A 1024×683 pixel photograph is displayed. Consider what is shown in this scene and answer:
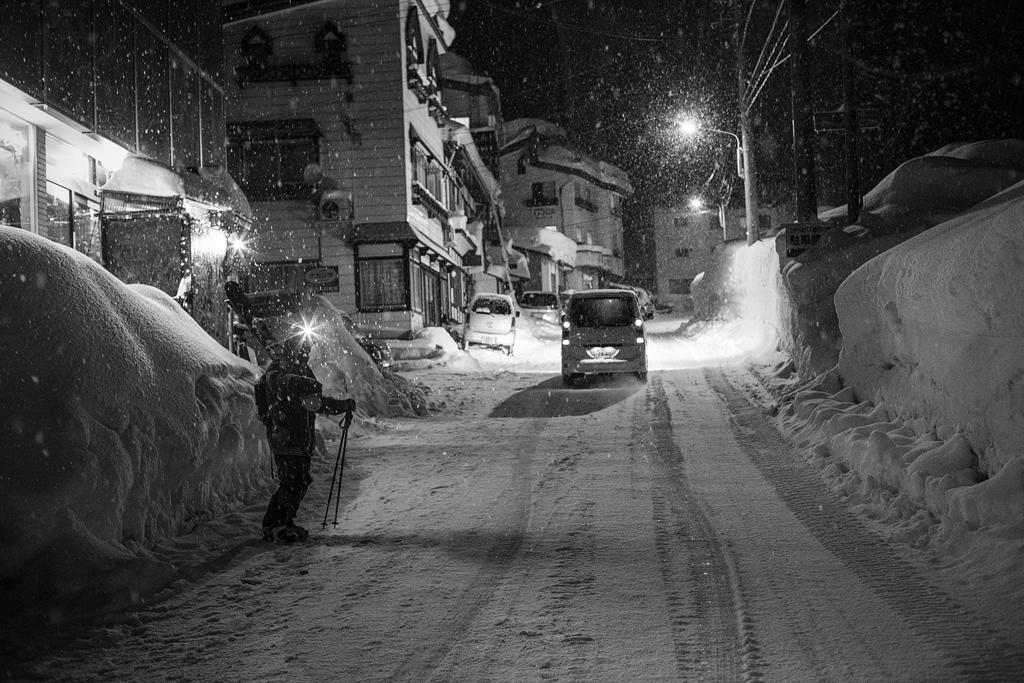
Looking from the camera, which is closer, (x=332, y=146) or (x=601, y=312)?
(x=601, y=312)

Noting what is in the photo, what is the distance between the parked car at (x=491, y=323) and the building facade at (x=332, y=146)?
2691 millimetres

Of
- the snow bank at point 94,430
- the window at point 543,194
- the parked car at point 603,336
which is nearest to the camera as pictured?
the snow bank at point 94,430

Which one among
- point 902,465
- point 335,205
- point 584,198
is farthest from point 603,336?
point 584,198

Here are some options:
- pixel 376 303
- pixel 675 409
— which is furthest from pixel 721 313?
pixel 675 409

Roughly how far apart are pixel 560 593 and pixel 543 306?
3055cm

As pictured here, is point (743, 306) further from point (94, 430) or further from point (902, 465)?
point (94, 430)

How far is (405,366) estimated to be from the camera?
786 inches

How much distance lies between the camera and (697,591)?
4.59 meters

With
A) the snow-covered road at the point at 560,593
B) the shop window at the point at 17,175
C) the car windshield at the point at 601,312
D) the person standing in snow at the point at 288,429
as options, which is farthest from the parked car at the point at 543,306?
the person standing in snow at the point at 288,429

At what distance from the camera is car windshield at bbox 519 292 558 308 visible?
1380 inches

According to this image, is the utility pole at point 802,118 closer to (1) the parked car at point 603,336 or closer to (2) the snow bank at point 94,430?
(1) the parked car at point 603,336

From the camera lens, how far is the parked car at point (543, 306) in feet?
113

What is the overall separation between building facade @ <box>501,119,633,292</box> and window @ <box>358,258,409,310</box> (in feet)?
108

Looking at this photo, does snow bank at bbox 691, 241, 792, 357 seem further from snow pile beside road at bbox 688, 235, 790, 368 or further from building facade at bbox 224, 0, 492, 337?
building facade at bbox 224, 0, 492, 337
